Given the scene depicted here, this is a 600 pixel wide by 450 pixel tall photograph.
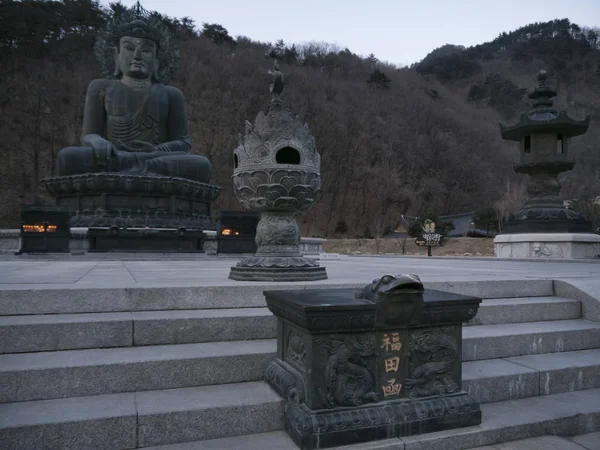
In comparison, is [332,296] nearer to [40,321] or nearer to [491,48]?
[40,321]

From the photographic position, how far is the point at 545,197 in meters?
13.6

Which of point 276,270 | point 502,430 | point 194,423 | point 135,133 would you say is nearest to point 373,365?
point 502,430

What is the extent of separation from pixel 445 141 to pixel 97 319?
51.8 meters

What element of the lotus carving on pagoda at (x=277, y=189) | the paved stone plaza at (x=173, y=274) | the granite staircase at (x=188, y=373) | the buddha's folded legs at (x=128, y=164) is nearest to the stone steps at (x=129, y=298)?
the granite staircase at (x=188, y=373)

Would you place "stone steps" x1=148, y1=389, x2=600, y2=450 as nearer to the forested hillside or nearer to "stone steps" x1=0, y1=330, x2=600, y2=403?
"stone steps" x1=0, y1=330, x2=600, y2=403

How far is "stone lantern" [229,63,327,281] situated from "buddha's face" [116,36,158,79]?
9975 millimetres

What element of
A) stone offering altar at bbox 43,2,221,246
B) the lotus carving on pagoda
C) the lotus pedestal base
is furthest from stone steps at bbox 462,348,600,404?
stone offering altar at bbox 43,2,221,246

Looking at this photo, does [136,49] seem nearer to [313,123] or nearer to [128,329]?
[128,329]

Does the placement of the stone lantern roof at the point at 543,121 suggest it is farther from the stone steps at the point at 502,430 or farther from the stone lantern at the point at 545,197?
the stone steps at the point at 502,430

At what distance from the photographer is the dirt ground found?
22.1 meters

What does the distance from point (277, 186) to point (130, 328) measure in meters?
1.94

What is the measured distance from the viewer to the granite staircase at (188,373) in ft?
7.21

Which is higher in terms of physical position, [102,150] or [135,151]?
[135,151]

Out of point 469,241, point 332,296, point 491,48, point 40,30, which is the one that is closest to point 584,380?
point 332,296
